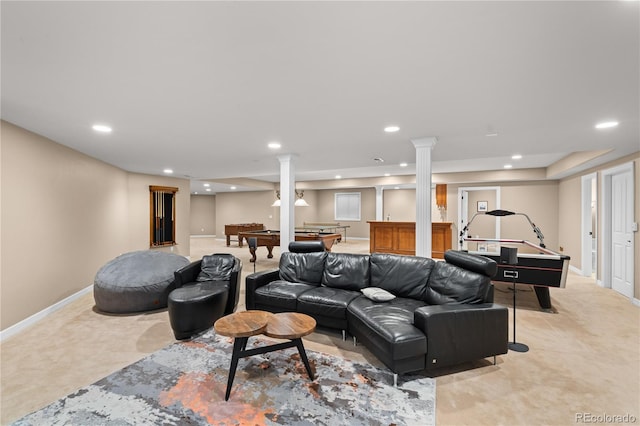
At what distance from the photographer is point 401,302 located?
3141mm

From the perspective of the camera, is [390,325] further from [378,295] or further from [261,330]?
[261,330]

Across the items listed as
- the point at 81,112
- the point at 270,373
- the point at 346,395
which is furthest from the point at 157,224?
the point at 346,395

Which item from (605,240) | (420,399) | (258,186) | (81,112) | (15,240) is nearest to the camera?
(420,399)

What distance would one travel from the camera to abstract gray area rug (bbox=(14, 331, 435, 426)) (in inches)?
78.1

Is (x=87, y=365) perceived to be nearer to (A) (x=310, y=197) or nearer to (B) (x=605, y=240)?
(B) (x=605, y=240)

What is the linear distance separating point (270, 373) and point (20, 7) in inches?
110

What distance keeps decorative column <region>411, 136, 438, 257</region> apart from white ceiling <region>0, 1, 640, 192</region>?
22 cm

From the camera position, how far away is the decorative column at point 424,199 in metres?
3.99

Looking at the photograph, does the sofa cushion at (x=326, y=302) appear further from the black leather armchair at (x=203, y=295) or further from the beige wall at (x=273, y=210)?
the beige wall at (x=273, y=210)

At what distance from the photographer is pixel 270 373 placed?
254 cm

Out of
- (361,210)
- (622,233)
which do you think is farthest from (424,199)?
(361,210)

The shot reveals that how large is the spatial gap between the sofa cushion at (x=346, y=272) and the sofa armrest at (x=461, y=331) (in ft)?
3.87

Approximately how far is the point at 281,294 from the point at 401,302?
1.37m

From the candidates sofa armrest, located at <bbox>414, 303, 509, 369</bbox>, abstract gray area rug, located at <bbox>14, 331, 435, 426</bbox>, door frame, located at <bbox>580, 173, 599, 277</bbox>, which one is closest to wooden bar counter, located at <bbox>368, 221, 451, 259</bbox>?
door frame, located at <bbox>580, 173, 599, 277</bbox>
